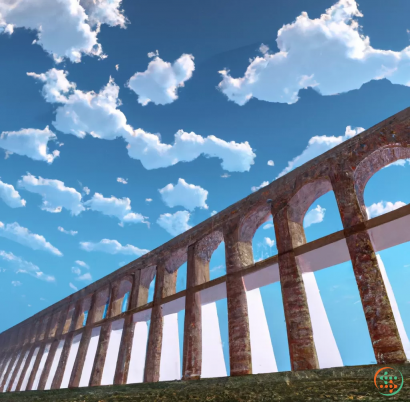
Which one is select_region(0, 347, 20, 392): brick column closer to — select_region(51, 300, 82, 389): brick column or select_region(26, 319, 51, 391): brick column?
select_region(26, 319, 51, 391): brick column

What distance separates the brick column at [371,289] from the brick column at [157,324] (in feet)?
16.1

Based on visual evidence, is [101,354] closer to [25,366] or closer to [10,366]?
[25,366]

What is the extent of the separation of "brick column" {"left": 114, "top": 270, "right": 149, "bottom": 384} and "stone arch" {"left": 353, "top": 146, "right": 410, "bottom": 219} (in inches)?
253

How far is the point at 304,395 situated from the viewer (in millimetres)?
2578

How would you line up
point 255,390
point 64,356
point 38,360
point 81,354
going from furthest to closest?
point 38,360 → point 64,356 → point 81,354 → point 255,390

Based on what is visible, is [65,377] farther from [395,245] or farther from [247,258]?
[395,245]

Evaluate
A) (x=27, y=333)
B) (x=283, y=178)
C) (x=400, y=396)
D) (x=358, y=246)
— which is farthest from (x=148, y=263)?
(x=27, y=333)

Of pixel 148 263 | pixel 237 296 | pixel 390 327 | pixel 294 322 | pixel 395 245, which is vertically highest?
pixel 148 263

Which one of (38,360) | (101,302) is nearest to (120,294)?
(101,302)

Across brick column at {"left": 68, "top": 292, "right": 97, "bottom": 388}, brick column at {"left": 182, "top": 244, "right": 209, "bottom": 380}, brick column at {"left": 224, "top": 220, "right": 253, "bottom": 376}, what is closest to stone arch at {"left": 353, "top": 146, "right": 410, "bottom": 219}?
brick column at {"left": 224, "top": 220, "right": 253, "bottom": 376}

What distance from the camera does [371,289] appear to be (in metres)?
4.64

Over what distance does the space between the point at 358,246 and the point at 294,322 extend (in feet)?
5.40

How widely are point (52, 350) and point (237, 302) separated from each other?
8.71m

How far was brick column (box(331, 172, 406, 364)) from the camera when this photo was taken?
4.21 m
